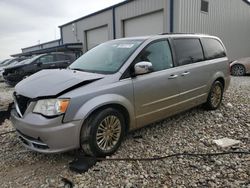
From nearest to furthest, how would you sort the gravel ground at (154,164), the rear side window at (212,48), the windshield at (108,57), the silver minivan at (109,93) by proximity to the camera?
the gravel ground at (154,164) → the silver minivan at (109,93) → the windshield at (108,57) → the rear side window at (212,48)

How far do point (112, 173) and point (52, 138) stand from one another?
0.88m

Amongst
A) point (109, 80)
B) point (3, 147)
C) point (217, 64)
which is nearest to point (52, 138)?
point (109, 80)

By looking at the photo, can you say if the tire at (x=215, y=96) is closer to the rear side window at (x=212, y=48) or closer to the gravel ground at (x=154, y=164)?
the rear side window at (x=212, y=48)

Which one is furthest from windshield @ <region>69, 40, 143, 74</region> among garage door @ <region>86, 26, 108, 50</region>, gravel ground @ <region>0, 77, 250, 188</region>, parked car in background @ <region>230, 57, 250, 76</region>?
garage door @ <region>86, 26, 108, 50</region>

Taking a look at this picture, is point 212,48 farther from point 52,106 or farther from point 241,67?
point 241,67

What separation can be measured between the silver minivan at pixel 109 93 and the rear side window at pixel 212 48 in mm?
272

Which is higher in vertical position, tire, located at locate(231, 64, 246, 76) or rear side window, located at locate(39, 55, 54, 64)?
rear side window, located at locate(39, 55, 54, 64)

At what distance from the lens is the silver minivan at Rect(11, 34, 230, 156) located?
130 inches

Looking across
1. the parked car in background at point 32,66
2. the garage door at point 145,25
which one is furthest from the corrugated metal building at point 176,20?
the parked car in background at point 32,66

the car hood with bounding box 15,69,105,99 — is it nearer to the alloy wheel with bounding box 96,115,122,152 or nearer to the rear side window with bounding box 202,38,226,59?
the alloy wheel with bounding box 96,115,122,152

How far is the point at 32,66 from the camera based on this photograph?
13.0 m

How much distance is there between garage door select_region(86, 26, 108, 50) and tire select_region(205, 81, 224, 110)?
597 inches

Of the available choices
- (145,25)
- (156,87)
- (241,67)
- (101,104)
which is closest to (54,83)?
(101,104)

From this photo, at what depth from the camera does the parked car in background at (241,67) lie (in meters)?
13.5
